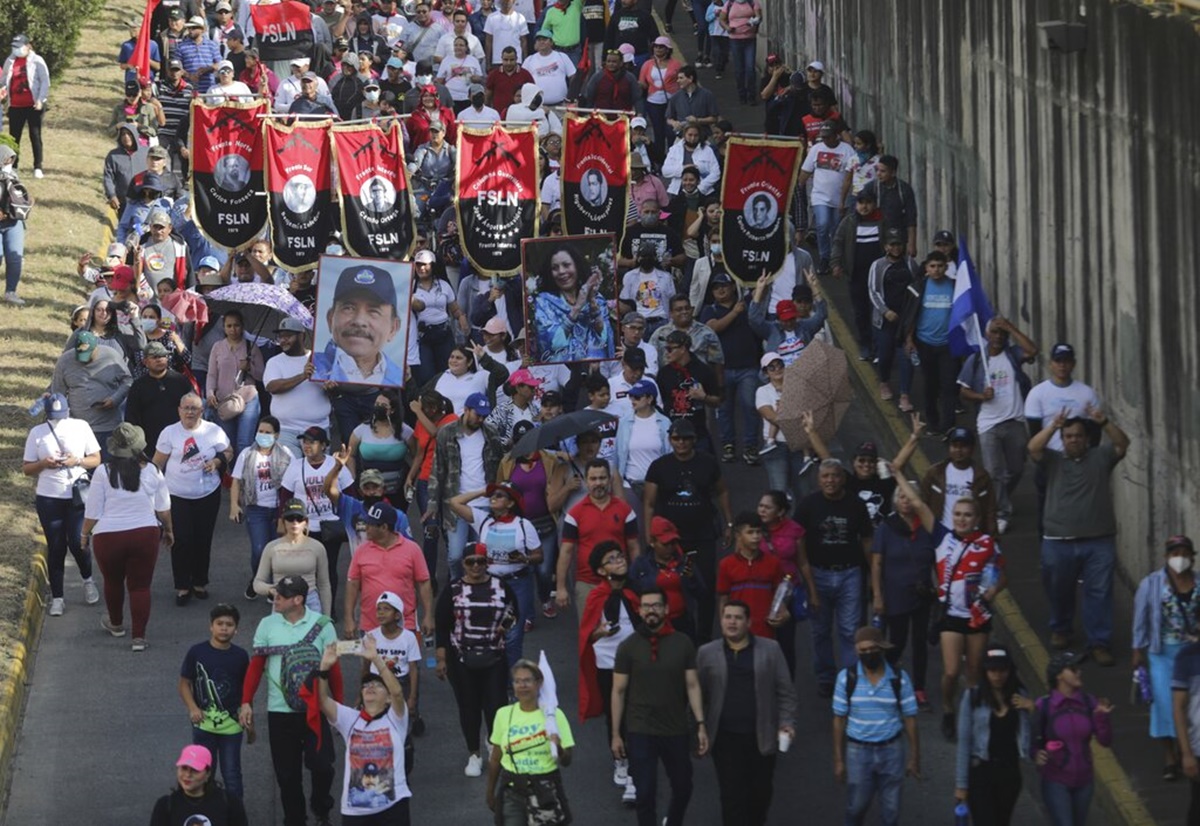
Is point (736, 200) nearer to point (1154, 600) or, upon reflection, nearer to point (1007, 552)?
point (1007, 552)

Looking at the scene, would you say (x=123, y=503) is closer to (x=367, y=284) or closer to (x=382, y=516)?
(x=382, y=516)

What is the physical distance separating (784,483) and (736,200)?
13.4ft

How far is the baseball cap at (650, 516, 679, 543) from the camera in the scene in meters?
15.3

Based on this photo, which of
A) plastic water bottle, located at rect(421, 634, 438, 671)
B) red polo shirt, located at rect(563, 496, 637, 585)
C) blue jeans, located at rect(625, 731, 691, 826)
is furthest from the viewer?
plastic water bottle, located at rect(421, 634, 438, 671)

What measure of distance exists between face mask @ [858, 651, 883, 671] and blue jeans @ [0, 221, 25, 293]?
14140mm

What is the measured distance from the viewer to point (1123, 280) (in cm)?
1788

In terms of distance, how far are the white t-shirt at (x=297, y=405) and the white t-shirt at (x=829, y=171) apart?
7723 millimetres

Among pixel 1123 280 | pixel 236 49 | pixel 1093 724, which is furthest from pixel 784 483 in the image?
pixel 236 49

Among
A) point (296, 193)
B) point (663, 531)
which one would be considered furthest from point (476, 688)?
point (296, 193)

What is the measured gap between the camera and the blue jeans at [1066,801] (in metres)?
13.4

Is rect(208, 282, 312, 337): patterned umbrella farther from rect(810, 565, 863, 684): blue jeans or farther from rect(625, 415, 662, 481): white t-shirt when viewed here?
rect(810, 565, 863, 684): blue jeans

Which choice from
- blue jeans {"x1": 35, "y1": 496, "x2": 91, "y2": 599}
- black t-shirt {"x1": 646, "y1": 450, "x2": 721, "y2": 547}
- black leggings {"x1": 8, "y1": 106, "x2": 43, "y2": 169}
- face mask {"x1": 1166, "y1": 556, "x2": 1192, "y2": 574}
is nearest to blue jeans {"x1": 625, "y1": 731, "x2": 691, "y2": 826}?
black t-shirt {"x1": 646, "y1": 450, "x2": 721, "y2": 547}

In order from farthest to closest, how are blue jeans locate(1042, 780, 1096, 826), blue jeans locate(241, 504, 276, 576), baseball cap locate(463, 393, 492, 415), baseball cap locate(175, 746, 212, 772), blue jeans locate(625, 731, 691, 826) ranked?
blue jeans locate(241, 504, 276, 576) < baseball cap locate(463, 393, 492, 415) < blue jeans locate(625, 731, 691, 826) < blue jeans locate(1042, 780, 1096, 826) < baseball cap locate(175, 746, 212, 772)

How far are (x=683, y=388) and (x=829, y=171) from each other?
653 centimetres
